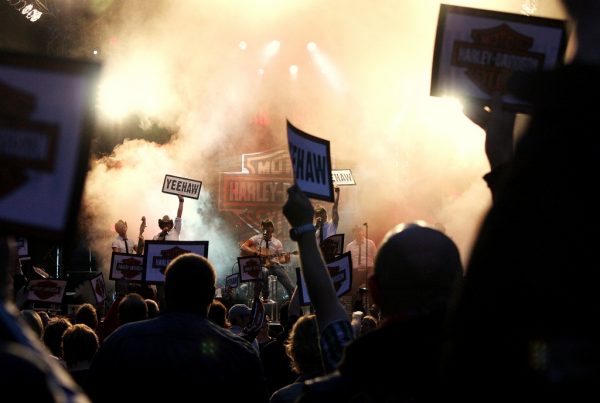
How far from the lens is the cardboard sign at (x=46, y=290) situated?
34.3 ft

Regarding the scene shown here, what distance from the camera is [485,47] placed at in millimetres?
3094

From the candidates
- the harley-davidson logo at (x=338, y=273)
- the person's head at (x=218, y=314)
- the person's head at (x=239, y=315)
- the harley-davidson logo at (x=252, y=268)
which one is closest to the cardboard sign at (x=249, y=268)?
the harley-davidson logo at (x=252, y=268)

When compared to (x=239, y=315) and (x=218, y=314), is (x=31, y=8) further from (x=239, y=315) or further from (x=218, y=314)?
(x=218, y=314)

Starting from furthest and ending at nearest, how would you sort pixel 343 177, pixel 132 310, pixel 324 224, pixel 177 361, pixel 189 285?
pixel 343 177 < pixel 324 224 < pixel 132 310 < pixel 189 285 < pixel 177 361

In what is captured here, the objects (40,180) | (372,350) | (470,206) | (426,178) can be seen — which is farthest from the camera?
(426,178)

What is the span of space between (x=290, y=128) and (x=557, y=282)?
8.26 feet

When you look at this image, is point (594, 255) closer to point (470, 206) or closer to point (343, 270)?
point (343, 270)

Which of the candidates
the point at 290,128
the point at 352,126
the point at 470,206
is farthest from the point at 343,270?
the point at 352,126

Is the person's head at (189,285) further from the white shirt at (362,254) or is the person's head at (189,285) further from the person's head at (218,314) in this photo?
the white shirt at (362,254)

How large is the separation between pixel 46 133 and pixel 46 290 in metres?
9.12

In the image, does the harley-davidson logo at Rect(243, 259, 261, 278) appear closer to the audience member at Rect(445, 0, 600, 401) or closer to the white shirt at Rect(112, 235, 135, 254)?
the white shirt at Rect(112, 235, 135, 254)

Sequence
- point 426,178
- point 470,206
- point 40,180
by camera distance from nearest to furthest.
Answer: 1. point 40,180
2. point 470,206
3. point 426,178

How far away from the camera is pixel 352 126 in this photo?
2425 centimetres

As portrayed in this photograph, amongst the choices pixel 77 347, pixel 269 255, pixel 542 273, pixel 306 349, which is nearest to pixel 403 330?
pixel 542 273
